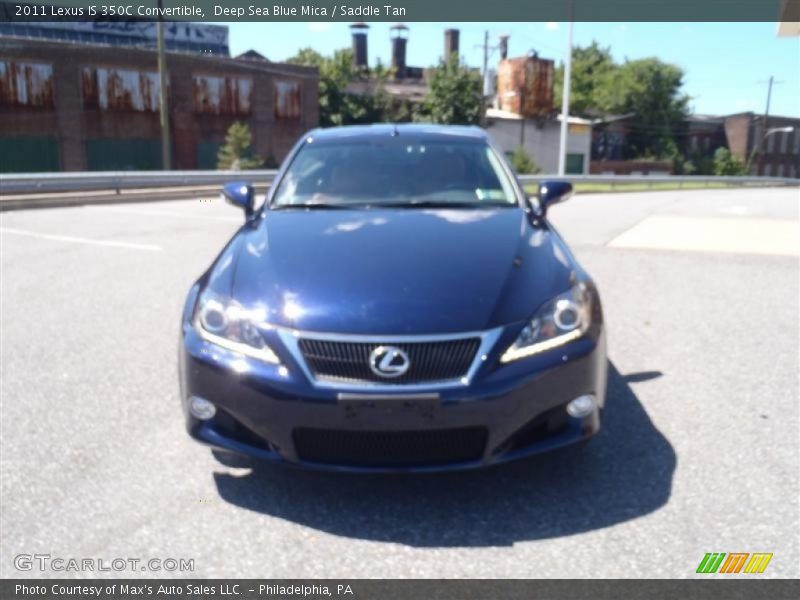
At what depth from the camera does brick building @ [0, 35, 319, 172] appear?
105 feet

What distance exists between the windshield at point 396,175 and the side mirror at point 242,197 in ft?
0.83

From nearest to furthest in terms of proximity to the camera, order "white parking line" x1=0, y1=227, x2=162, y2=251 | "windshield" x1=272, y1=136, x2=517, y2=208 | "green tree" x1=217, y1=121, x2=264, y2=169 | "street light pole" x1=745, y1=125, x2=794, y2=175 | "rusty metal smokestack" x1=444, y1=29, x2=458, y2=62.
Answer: "windshield" x1=272, y1=136, x2=517, y2=208 < "white parking line" x1=0, y1=227, x2=162, y2=251 < "green tree" x1=217, y1=121, x2=264, y2=169 < "street light pole" x1=745, y1=125, x2=794, y2=175 < "rusty metal smokestack" x1=444, y1=29, x2=458, y2=62

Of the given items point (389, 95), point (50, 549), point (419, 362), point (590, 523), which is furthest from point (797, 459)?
point (389, 95)

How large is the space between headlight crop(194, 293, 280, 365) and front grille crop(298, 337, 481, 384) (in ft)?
0.60

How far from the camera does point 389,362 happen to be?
2.76 meters

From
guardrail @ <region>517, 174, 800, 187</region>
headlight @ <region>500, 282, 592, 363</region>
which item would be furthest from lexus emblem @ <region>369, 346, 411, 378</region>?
guardrail @ <region>517, 174, 800, 187</region>

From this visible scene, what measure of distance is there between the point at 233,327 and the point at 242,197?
1.74 meters

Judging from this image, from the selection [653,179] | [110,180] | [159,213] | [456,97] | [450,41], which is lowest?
[653,179]

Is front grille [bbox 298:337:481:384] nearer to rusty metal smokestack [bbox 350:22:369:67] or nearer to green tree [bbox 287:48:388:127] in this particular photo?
green tree [bbox 287:48:388:127]

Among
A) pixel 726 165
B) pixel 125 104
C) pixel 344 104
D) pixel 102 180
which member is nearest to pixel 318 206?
pixel 102 180

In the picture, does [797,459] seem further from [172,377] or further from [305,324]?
[172,377]

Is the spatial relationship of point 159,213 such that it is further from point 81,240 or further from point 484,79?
point 484,79
